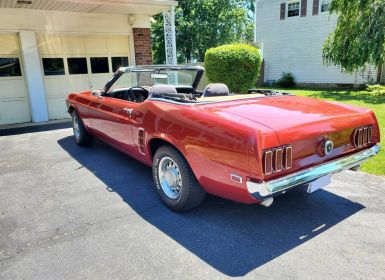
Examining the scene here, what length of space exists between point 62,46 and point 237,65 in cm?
528

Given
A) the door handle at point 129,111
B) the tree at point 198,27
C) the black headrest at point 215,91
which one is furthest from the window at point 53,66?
the tree at point 198,27

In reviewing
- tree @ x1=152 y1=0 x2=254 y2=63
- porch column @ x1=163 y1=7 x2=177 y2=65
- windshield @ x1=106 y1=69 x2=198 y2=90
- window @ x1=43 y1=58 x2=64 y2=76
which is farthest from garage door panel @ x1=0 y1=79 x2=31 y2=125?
tree @ x1=152 y1=0 x2=254 y2=63

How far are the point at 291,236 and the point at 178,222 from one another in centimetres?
109

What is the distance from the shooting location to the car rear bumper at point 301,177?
2557 millimetres

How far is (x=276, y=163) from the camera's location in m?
2.62

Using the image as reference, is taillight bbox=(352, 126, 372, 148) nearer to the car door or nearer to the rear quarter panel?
the rear quarter panel

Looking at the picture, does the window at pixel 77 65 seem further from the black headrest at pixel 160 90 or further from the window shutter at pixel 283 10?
the window shutter at pixel 283 10

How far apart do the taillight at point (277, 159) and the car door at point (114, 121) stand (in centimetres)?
203

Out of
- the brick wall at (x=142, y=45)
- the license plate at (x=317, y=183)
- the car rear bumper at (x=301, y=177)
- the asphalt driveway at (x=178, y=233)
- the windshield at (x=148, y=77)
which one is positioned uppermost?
the brick wall at (x=142, y=45)

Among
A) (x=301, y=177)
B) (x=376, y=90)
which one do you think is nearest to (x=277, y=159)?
(x=301, y=177)

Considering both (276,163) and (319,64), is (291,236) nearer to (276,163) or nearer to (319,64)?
(276,163)

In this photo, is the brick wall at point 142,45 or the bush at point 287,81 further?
the bush at point 287,81

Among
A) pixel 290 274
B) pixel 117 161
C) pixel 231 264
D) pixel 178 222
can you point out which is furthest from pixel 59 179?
pixel 290 274

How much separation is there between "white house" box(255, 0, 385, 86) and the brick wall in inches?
398
